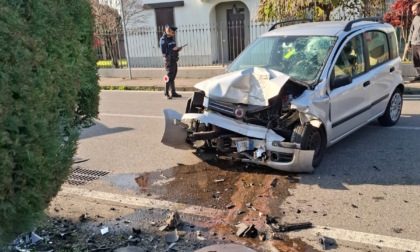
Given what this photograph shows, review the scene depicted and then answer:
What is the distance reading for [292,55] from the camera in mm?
5949

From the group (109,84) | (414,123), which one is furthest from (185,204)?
(109,84)

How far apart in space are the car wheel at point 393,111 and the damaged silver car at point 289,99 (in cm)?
64

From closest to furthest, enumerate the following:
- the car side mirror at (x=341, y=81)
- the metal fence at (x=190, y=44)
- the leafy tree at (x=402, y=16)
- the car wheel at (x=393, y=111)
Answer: the car side mirror at (x=341, y=81)
the car wheel at (x=393, y=111)
the leafy tree at (x=402, y=16)
the metal fence at (x=190, y=44)

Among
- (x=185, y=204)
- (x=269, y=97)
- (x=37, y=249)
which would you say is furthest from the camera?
(x=269, y=97)

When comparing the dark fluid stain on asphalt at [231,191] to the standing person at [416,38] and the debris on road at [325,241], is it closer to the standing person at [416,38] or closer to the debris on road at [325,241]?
the debris on road at [325,241]

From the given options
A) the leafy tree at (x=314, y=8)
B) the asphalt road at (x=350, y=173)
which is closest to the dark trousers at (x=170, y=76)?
the asphalt road at (x=350, y=173)

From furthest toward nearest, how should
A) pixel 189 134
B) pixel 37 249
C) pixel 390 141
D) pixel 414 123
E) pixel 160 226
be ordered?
pixel 414 123
pixel 390 141
pixel 189 134
pixel 160 226
pixel 37 249

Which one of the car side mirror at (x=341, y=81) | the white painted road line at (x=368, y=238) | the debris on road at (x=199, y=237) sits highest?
the car side mirror at (x=341, y=81)

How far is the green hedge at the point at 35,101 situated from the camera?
2365mm

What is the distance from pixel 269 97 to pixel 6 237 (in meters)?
3.35

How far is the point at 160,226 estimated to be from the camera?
409 cm

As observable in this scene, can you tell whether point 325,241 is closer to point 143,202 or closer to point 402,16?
point 143,202

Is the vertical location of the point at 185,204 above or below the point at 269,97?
below

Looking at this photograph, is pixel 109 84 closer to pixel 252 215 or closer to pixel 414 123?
pixel 414 123
